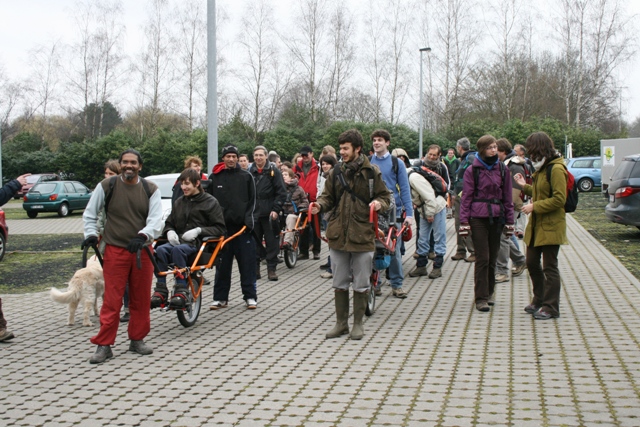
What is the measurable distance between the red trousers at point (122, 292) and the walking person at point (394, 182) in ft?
11.0

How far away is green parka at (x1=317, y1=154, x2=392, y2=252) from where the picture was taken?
7.12m

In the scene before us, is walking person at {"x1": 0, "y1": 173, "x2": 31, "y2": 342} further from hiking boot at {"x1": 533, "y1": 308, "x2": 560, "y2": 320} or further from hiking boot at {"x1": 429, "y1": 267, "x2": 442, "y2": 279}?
hiking boot at {"x1": 429, "y1": 267, "x2": 442, "y2": 279}

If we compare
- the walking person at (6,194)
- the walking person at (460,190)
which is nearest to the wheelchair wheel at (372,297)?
the walking person at (6,194)

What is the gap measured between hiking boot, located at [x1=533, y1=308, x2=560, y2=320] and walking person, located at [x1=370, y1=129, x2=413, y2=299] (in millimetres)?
1823

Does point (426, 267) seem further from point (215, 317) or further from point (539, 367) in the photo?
point (539, 367)

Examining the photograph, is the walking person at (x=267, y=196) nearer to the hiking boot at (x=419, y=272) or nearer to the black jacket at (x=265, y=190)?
the black jacket at (x=265, y=190)

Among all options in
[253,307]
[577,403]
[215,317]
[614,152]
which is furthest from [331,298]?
[614,152]

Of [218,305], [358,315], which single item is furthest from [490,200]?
[218,305]

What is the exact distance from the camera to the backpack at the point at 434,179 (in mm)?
11359

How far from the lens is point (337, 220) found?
7.24 metres

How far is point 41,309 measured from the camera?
30.5 ft

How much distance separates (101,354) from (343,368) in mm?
2202

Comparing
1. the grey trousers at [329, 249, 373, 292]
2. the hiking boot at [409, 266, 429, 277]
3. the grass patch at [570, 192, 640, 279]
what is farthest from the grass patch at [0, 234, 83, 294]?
the grass patch at [570, 192, 640, 279]

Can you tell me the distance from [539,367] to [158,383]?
313 centimetres
